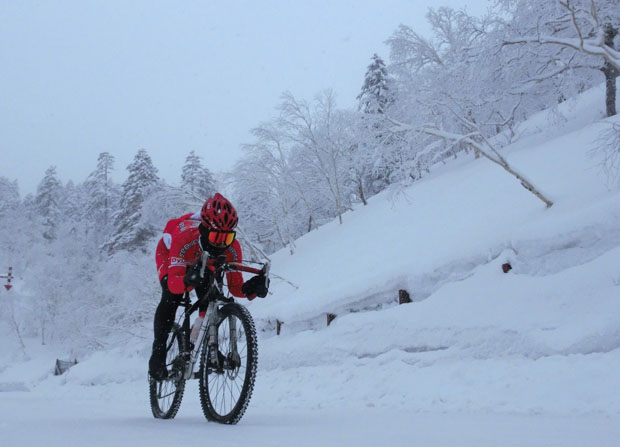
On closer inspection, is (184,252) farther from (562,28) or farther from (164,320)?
(562,28)

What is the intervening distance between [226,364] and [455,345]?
593 centimetres

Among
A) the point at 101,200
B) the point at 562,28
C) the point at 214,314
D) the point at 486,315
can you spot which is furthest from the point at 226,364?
the point at 101,200

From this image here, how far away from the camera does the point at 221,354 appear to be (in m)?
4.05

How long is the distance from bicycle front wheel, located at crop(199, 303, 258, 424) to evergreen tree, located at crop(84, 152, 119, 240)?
5833 centimetres

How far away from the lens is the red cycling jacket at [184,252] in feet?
14.2

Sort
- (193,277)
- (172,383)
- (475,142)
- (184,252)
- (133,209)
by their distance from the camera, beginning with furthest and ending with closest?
(133,209)
(475,142)
(172,383)
(184,252)
(193,277)

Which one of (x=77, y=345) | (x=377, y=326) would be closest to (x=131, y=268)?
(x=77, y=345)

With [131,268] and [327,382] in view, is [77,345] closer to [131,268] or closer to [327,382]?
[131,268]

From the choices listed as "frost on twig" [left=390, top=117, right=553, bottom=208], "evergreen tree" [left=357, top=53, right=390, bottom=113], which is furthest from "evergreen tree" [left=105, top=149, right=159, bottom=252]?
"frost on twig" [left=390, top=117, right=553, bottom=208]

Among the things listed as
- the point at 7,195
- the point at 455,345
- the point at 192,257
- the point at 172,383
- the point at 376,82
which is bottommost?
the point at 455,345

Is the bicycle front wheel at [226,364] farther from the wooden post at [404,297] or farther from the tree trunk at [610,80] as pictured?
the tree trunk at [610,80]

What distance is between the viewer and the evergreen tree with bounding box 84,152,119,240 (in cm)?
5934

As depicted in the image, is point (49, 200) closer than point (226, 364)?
No

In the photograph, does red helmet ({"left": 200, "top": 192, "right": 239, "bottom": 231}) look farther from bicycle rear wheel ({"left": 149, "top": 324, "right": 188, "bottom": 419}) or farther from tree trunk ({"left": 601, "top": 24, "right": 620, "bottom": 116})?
tree trunk ({"left": 601, "top": 24, "right": 620, "bottom": 116})
